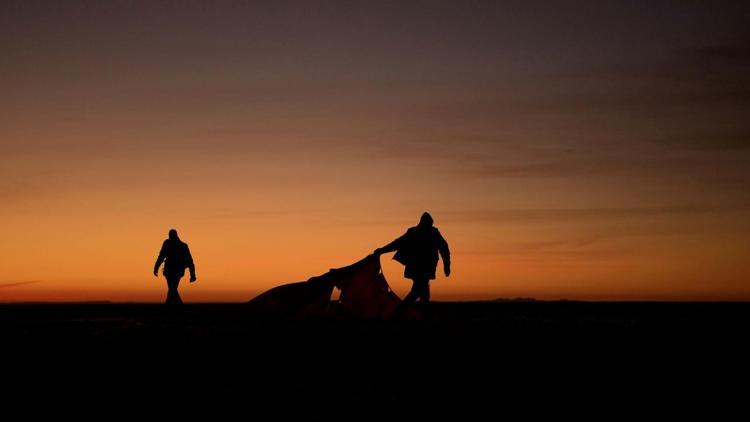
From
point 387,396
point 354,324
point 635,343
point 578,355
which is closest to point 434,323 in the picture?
point 354,324

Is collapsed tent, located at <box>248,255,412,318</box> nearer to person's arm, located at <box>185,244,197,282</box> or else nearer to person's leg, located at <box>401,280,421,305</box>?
person's leg, located at <box>401,280,421,305</box>

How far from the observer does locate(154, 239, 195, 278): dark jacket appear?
24422mm

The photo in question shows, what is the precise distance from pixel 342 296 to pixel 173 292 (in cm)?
545

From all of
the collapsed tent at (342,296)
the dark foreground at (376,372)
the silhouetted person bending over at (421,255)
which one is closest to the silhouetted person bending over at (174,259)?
the collapsed tent at (342,296)

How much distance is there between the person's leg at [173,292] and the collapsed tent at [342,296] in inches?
129

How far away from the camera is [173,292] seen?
2552 centimetres

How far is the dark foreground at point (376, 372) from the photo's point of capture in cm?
855

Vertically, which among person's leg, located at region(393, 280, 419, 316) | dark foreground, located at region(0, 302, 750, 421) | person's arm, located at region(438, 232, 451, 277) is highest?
person's arm, located at region(438, 232, 451, 277)

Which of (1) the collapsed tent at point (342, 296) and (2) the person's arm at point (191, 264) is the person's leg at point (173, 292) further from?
(1) the collapsed tent at point (342, 296)

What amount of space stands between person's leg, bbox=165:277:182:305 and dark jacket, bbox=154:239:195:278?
206 millimetres

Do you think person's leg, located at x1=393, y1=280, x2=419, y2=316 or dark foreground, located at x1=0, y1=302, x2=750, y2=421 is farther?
person's leg, located at x1=393, y1=280, x2=419, y2=316

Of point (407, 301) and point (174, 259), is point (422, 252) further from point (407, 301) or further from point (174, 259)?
point (174, 259)

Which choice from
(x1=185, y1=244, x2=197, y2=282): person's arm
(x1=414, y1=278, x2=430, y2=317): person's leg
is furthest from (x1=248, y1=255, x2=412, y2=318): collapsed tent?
(x1=185, y1=244, x2=197, y2=282): person's arm

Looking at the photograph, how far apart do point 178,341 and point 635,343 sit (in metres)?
6.79
